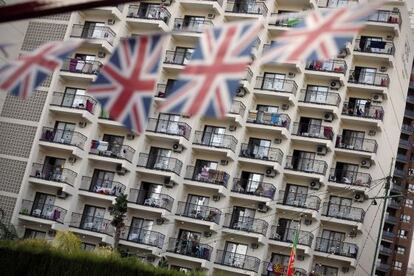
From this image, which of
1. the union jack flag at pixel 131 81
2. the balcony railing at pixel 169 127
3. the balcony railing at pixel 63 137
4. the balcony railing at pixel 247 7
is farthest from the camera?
the balcony railing at pixel 247 7

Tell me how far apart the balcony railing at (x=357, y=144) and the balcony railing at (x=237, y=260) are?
1001 centimetres

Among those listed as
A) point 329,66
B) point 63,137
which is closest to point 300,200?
point 329,66

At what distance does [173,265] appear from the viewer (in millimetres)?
46875

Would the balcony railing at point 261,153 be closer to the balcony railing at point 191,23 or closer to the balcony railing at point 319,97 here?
the balcony railing at point 319,97

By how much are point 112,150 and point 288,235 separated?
13.5 metres

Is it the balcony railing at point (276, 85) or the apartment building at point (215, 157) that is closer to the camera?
the apartment building at point (215, 157)

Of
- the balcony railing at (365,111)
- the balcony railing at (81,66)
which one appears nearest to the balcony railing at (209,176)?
the balcony railing at (81,66)

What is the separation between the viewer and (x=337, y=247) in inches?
1853

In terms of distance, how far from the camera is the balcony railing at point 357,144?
1887 inches

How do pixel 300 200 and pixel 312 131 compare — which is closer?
pixel 300 200

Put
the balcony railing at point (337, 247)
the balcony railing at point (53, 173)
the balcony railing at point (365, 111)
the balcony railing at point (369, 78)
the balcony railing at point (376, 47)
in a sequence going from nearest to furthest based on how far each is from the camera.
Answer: the balcony railing at point (337, 247) < the balcony railing at point (53, 173) < the balcony railing at point (365, 111) < the balcony railing at point (369, 78) < the balcony railing at point (376, 47)

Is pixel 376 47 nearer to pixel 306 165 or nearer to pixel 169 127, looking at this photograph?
pixel 306 165

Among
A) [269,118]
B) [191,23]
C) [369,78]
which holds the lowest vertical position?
[269,118]

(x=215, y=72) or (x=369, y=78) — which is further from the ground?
(x=369, y=78)
